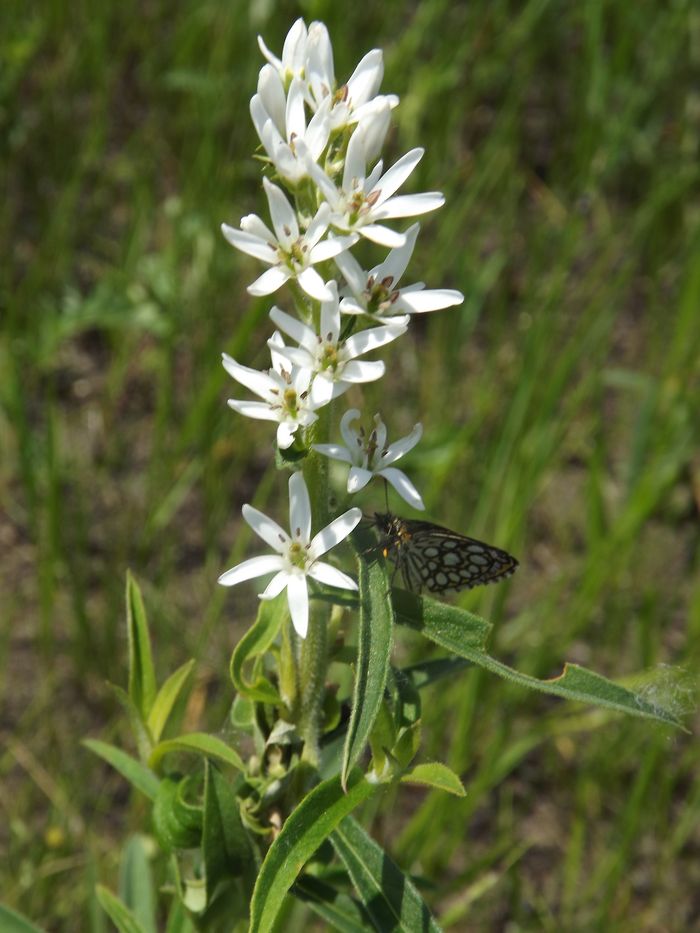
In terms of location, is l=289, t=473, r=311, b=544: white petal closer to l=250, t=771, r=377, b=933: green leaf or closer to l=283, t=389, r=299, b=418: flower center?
l=283, t=389, r=299, b=418: flower center

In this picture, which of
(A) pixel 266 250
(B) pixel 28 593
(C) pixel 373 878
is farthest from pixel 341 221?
(B) pixel 28 593

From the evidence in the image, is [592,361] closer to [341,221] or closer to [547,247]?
[547,247]

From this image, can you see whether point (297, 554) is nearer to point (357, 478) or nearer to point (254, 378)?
point (357, 478)

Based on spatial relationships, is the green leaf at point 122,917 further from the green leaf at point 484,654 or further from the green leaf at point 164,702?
the green leaf at point 484,654

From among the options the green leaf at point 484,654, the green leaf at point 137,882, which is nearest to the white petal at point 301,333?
the green leaf at point 484,654

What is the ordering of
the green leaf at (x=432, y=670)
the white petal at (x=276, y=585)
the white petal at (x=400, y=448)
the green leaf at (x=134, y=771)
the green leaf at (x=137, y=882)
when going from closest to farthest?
the white petal at (x=276, y=585), the white petal at (x=400, y=448), the green leaf at (x=432, y=670), the green leaf at (x=134, y=771), the green leaf at (x=137, y=882)

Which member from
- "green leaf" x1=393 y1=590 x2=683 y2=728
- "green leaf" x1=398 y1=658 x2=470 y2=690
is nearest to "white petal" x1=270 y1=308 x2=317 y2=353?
"green leaf" x1=393 y1=590 x2=683 y2=728
